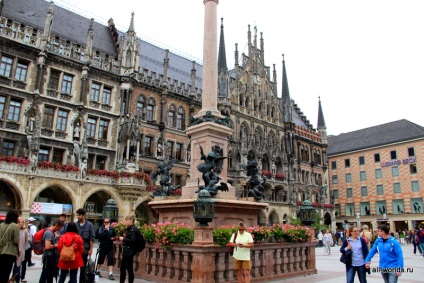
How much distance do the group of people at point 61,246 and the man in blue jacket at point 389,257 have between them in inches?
207

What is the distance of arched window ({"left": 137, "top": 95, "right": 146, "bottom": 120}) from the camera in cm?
3284

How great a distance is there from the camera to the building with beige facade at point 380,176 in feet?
161

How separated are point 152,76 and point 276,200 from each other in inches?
818

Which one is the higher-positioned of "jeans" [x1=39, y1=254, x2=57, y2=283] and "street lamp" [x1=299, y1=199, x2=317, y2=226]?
"street lamp" [x1=299, y1=199, x2=317, y2=226]

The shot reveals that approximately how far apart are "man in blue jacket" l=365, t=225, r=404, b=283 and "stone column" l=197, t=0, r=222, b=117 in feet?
26.6

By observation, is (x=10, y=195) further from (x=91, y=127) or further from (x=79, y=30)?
(x=79, y=30)

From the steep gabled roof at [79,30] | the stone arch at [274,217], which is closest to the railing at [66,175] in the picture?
the steep gabled roof at [79,30]

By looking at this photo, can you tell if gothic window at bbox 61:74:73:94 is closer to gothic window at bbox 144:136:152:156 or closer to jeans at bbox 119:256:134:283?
gothic window at bbox 144:136:152:156

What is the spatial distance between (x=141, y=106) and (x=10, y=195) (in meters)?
13.0

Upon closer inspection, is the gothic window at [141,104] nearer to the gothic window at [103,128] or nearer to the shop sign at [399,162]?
the gothic window at [103,128]

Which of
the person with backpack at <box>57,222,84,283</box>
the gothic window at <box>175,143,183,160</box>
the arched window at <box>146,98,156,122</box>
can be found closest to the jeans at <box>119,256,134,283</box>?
the person with backpack at <box>57,222,84,283</box>

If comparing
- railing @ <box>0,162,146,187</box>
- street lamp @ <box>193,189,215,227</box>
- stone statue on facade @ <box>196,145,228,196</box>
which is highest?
railing @ <box>0,162,146,187</box>

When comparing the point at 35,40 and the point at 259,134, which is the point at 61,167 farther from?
the point at 259,134

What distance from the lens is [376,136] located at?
56.3 m
